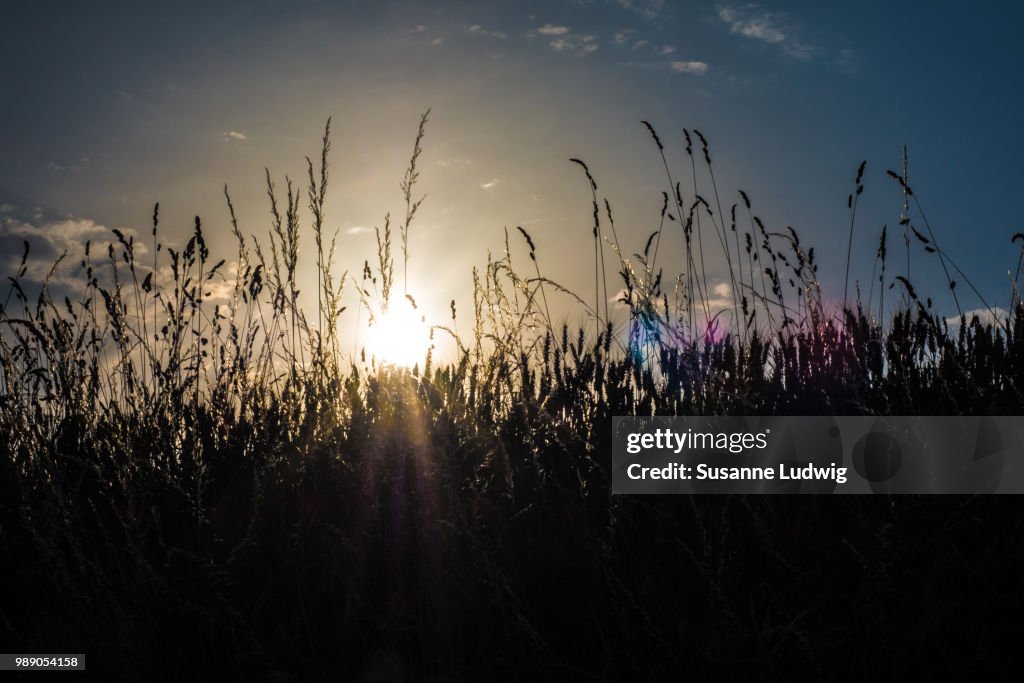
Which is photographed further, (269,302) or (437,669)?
(269,302)

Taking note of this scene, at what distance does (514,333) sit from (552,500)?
3.47 ft

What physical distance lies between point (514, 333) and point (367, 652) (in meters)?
1.69

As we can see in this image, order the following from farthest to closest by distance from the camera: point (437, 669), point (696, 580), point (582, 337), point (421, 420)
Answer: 1. point (582, 337)
2. point (421, 420)
3. point (696, 580)
4. point (437, 669)

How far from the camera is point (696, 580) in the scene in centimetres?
207

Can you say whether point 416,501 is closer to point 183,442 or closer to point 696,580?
point 696,580

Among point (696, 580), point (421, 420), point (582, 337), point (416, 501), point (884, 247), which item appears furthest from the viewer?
point (884, 247)

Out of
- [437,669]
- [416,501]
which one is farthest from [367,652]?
[416,501]

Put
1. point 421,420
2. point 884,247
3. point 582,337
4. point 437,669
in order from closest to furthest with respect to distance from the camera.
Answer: point 437,669
point 421,420
point 582,337
point 884,247

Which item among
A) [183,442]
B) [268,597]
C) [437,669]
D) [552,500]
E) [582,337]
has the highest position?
[582,337]

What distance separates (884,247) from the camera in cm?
367

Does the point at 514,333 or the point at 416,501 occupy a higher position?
the point at 514,333

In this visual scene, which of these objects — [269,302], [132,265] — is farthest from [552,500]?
[132,265]

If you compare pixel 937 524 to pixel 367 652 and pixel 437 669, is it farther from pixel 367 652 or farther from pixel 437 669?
pixel 367 652

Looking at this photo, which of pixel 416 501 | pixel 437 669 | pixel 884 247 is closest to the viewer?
pixel 437 669
